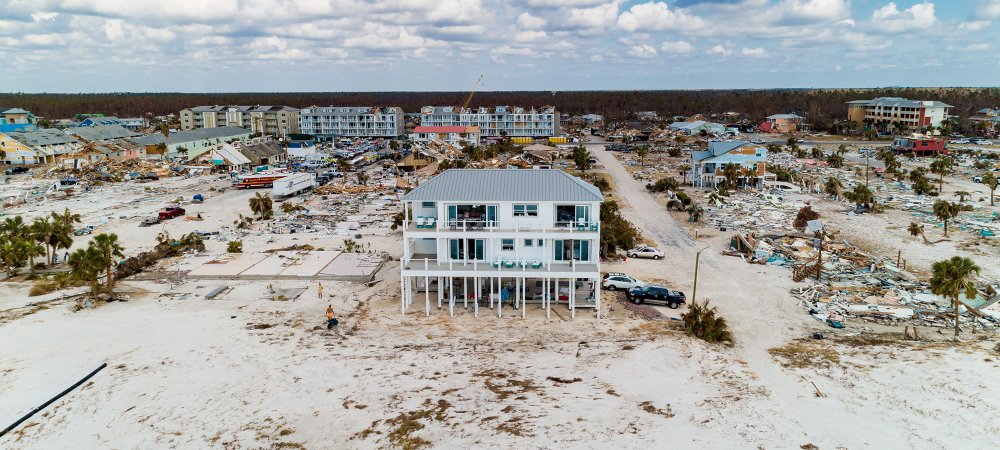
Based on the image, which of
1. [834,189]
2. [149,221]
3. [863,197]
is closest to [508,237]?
[149,221]

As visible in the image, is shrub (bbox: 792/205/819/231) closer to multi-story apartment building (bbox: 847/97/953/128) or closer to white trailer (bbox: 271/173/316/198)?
white trailer (bbox: 271/173/316/198)

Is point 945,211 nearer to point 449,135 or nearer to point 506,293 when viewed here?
point 506,293

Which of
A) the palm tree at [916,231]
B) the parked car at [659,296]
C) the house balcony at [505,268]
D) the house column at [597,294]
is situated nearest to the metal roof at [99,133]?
the house balcony at [505,268]

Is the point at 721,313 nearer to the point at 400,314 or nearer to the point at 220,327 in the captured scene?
the point at 400,314

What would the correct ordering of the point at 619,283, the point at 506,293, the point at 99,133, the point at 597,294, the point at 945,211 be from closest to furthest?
the point at 597,294, the point at 506,293, the point at 619,283, the point at 945,211, the point at 99,133

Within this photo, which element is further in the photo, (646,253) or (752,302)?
(646,253)

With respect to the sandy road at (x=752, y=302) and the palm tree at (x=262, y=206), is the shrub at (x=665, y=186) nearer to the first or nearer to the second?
the sandy road at (x=752, y=302)

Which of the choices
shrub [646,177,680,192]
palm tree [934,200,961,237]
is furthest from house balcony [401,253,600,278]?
shrub [646,177,680,192]
